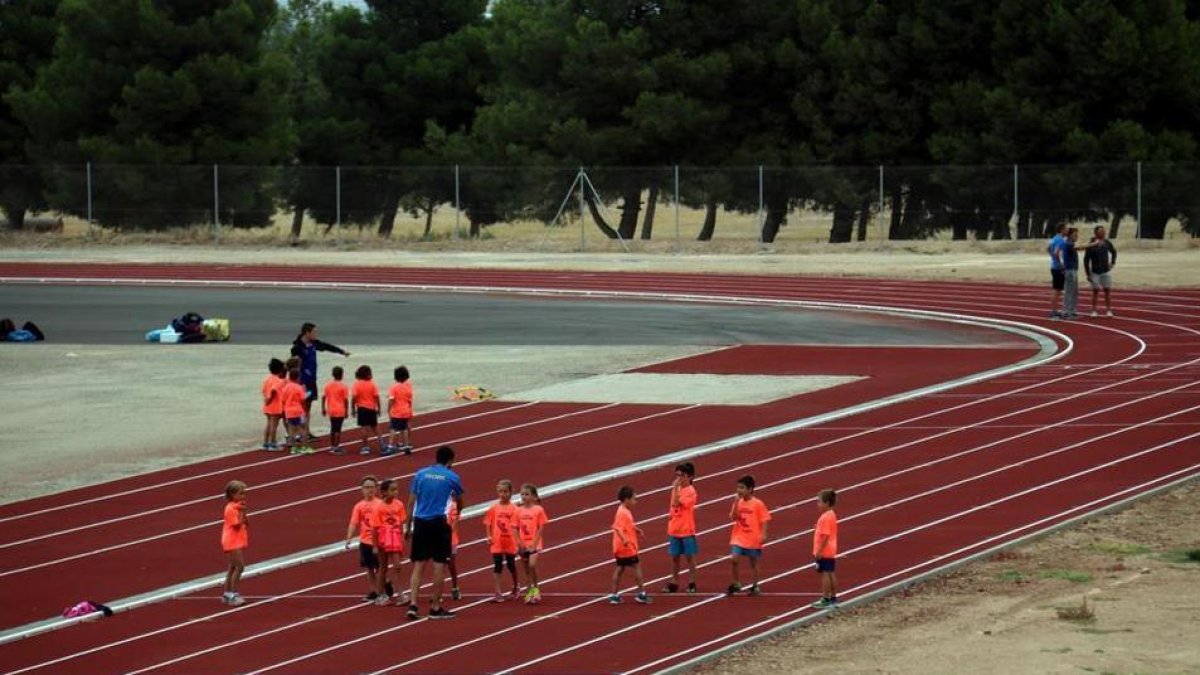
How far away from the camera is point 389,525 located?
17406 millimetres

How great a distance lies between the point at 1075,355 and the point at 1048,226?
2618 centimetres

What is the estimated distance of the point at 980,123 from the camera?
6375cm

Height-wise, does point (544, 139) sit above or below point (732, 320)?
above

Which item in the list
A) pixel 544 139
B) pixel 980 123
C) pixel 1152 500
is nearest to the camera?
pixel 1152 500

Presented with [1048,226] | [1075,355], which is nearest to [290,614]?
[1075,355]

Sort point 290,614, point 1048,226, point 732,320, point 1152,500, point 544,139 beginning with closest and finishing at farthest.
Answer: point 290,614 → point 1152,500 → point 732,320 → point 1048,226 → point 544,139

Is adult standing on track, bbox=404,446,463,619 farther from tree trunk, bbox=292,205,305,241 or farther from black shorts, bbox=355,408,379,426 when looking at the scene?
tree trunk, bbox=292,205,305,241

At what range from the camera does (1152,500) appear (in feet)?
69.9

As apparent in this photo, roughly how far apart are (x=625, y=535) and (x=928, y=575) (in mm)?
2962

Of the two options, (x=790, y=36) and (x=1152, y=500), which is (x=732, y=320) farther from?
(x=790, y=36)

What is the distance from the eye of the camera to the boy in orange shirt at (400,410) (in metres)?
24.6

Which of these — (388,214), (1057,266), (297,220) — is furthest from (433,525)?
(297,220)

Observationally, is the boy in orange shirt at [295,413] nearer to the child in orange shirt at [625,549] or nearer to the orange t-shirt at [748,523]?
the child in orange shirt at [625,549]

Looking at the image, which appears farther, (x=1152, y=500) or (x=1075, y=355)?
(x=1075, y=355)
